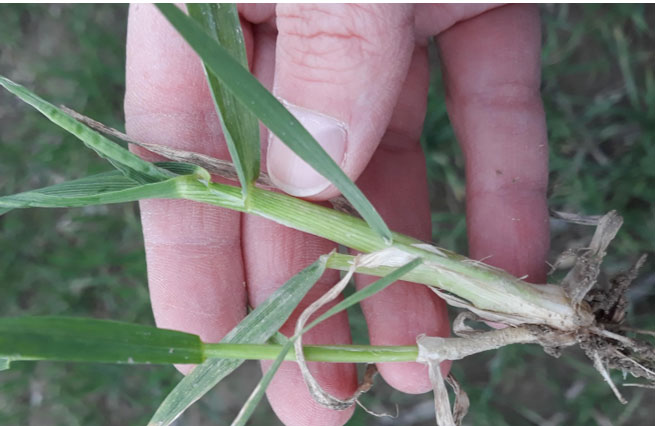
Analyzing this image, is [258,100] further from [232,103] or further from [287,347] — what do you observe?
[287,347]

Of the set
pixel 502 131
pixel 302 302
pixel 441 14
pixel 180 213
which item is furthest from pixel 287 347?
pixel 441 14

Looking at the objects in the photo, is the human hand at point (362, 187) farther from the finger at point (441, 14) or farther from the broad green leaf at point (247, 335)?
the broad green leaf at point (247, 335)

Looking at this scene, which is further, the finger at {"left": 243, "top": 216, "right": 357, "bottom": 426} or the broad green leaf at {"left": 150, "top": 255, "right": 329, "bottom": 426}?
the finger at {"left": 243, "top": 216, "right": 357, "bottom": 426}

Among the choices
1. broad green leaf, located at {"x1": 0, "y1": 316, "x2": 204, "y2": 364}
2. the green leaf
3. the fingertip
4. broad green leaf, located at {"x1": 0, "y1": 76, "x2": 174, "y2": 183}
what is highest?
broad green leaf, located at {"x1": 0, "y1": 76, "x2": 174, "y2": 183}

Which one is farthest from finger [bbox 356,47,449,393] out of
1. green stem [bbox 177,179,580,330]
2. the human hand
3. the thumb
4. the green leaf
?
the green leaf

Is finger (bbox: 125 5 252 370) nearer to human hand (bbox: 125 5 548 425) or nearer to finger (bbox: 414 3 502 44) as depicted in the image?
human hand (bbox: 125 5 548 425)

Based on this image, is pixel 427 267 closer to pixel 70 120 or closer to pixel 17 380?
pixel 70 120
